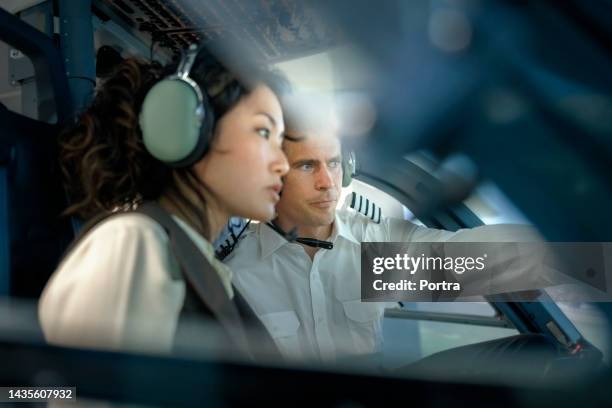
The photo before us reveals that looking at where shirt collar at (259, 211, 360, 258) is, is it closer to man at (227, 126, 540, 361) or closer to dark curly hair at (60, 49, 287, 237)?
man at (227, 126, 540, 361)

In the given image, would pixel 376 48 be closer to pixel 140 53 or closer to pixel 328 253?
pixel 328 253

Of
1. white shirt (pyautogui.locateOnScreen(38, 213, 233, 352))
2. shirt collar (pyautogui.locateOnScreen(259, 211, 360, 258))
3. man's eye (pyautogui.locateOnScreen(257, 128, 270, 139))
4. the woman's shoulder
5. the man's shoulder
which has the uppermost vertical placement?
man's eye (pyautogui.locateOnScreen(257, 128, 270, 139))

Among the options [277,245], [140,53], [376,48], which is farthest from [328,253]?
[376,48]

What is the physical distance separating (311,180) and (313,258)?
30 centimetres

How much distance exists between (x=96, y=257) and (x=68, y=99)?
0.64 meters

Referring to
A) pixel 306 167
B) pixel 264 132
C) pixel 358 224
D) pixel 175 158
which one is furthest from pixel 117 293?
pixel 358 224

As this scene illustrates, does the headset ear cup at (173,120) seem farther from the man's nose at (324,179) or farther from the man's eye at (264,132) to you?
the man's nose at (324,179)

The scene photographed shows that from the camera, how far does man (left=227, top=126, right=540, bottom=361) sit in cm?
138

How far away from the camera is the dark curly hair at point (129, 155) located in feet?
3.17

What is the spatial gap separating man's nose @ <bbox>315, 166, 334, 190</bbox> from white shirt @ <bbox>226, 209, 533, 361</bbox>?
0.67 feet

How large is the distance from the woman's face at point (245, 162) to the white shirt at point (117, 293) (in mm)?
208

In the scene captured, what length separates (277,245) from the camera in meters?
1.53

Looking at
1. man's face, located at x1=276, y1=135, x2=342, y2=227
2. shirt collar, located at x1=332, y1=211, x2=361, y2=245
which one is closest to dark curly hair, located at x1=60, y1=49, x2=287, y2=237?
man's face, located at x1=276, y1=135, x2=342, y2=227

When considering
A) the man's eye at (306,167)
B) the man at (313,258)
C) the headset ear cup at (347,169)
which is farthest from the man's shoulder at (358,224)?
the man's eye at (306,167)
